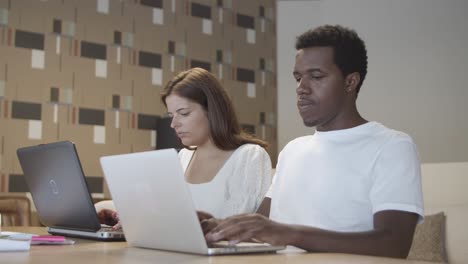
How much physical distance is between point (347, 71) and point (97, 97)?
2.65 meters

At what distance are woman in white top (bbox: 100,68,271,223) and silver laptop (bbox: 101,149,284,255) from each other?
2.99 ft

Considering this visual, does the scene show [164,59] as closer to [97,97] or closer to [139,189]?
[97,97]

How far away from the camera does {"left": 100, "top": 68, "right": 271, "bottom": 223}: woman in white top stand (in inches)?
93.4

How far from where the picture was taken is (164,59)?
4.50m

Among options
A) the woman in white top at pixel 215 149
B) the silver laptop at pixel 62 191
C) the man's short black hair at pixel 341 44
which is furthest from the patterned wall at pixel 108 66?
the man's short black hair at pixel 341 44

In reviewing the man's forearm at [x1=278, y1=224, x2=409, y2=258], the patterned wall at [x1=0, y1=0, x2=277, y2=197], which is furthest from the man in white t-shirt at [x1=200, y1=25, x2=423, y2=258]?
the patterned wall at [x1=0, y1=0, x2=277, y2=197]

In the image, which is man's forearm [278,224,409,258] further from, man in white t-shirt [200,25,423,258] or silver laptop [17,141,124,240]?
silver laptop [17,141,124,240]

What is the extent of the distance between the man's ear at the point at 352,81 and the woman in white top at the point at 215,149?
66 centimetres

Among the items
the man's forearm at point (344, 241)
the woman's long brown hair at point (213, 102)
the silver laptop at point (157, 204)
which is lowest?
the man's forearm at point (344, 241)

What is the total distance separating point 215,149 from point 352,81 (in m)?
0.83

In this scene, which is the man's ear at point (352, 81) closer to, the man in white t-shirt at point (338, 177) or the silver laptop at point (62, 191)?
the man in white t-shirt at point (338, 177)

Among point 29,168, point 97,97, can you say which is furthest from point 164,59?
point 29,168

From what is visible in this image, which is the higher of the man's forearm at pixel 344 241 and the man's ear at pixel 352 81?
the man's ear at pixel 352 81

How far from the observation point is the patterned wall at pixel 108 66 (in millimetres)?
3881
